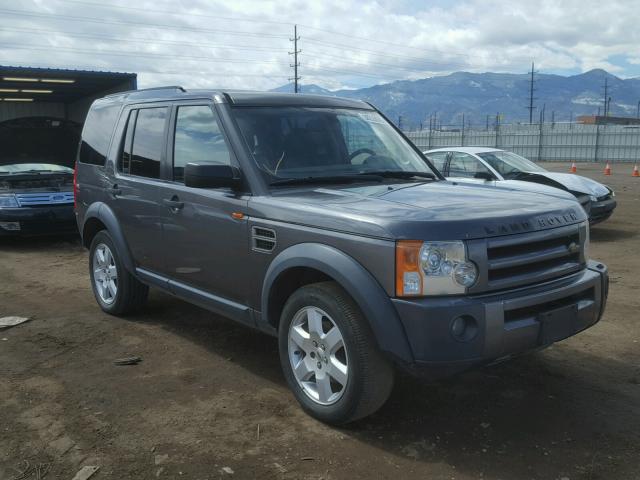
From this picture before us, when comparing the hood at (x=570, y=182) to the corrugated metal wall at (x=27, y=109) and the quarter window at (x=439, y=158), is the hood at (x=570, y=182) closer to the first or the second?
the quarter window at (x=439, y=158)

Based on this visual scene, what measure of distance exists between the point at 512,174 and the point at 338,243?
25.6 ft

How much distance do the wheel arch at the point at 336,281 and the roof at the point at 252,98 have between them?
133 centimetres

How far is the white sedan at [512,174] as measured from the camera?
9.88m

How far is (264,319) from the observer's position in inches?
154

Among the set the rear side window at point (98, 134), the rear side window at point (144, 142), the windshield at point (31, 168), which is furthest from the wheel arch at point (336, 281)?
the windshield at point (31, 168)

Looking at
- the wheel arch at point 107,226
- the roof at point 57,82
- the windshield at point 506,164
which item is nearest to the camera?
the wheel arch at point 107,226

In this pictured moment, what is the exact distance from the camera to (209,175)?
150 inches

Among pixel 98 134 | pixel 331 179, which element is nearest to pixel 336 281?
pixel 331 179

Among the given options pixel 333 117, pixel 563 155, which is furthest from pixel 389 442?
pixel 563 155

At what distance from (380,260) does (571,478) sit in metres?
1.41

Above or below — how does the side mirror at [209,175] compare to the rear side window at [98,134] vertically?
below

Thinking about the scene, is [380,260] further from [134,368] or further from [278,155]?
A: [134,368]

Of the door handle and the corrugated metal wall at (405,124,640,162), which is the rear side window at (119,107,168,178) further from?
the corrugated metal wall at (405,124,640,162)

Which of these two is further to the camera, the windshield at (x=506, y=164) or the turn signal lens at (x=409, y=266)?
the windshield at (x=506, y=164)
